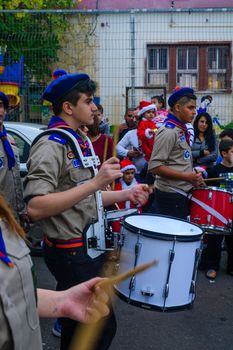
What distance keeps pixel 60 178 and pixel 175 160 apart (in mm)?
2073

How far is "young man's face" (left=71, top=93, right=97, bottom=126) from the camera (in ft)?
8.75

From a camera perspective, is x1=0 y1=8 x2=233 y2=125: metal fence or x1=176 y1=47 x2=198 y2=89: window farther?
x1=176 y1=47 x2=198 y2=89: window

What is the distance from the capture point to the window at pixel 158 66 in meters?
13.6

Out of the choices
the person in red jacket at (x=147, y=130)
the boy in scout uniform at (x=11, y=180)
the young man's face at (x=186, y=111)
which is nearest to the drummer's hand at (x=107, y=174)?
the boy in scout uniform at (x=11, y=180)

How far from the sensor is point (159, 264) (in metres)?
2.88

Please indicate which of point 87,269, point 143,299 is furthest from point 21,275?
point 143,299

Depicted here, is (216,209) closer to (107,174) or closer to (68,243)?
(68,243)

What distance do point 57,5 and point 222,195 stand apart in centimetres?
988

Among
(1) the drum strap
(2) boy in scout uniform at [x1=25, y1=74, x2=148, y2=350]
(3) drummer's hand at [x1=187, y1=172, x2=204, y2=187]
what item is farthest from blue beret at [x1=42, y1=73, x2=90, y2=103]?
(1) the drum strap

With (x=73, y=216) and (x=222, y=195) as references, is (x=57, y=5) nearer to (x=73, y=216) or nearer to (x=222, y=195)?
(x=222, y=195)

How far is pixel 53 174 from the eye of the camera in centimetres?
246

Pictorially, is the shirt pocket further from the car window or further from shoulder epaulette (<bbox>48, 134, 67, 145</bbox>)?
the car window

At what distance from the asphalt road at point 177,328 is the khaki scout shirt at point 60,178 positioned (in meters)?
1.35

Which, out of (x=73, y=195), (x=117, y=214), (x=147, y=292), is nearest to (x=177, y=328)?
(x=147, y=292)
